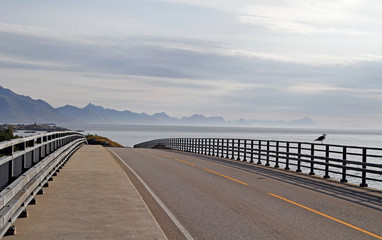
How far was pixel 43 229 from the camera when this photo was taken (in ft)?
27.7

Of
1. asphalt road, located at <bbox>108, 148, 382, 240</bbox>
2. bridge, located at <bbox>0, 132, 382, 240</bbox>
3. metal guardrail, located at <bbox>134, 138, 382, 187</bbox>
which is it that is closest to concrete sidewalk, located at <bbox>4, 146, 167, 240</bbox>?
bridge, located at <bbox>0, 132, 382, 240</bbox>

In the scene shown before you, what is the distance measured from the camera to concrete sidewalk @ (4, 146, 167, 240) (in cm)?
825

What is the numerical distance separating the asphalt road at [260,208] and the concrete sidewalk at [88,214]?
527mm

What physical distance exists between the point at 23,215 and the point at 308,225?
18.9 feet

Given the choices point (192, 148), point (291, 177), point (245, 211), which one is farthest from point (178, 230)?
point (192, 148)

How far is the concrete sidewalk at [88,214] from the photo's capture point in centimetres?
825

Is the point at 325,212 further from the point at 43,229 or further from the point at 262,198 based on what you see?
the point at 43,229

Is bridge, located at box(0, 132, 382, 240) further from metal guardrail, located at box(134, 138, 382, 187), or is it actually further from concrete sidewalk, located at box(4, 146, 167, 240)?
metal guardrail, located at box(134, 138, 382, 187)

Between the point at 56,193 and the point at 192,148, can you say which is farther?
the point at 192,148

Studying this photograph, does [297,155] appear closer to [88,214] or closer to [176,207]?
[176,207]

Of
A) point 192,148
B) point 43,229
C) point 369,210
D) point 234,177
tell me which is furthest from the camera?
point 192,148

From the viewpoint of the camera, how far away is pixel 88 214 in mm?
9828

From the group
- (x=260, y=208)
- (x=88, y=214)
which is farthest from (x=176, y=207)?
(x=88, y=214)

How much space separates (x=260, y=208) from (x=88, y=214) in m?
4.23
